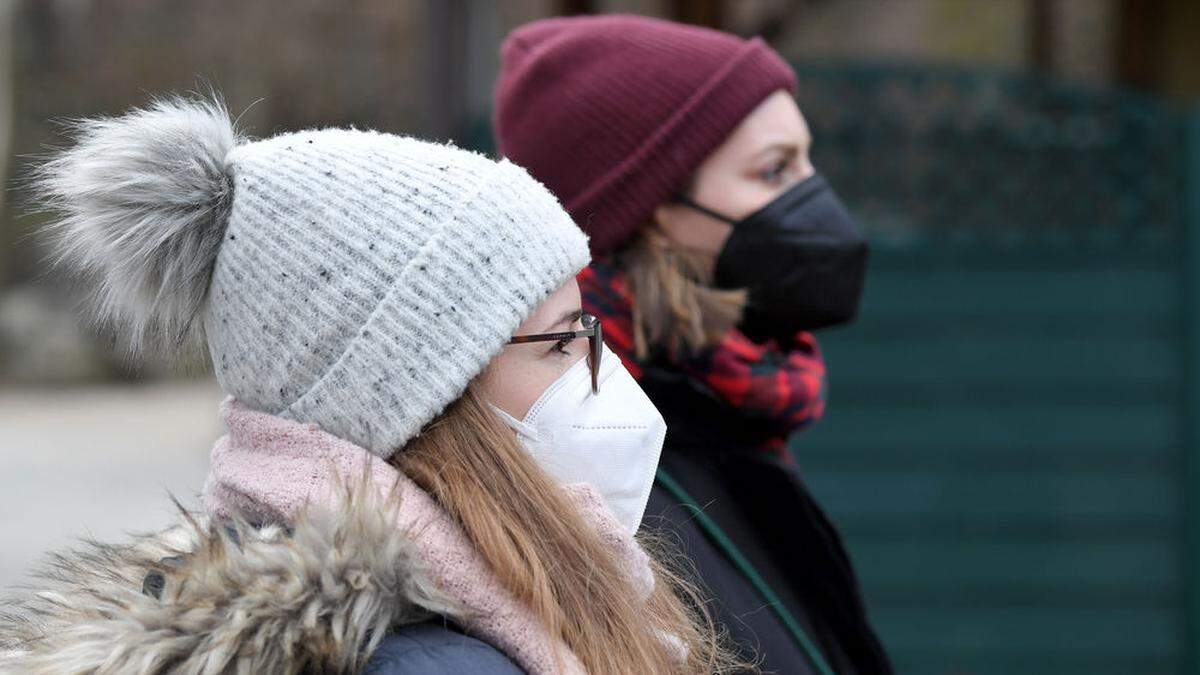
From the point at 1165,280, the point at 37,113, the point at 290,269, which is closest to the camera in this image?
the point at 290,269

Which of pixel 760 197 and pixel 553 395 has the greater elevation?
pixel 553 395

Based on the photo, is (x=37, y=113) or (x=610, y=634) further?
(x=37, y=113)

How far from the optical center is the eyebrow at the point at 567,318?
1402mm

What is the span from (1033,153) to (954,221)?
1.17 ft

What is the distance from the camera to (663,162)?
82.4 inches

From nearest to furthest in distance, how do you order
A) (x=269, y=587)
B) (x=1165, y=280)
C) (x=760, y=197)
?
(x=269, y=587), (x=760, y=197), (x=1165, y=280)

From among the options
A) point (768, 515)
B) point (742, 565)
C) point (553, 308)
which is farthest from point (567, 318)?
point (768, 515)

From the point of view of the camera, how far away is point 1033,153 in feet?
14.8

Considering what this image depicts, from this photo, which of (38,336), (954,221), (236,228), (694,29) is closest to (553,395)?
(236,228)

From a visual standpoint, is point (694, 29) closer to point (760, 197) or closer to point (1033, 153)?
point (760, 197)

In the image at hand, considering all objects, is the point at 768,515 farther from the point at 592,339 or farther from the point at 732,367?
the point at 592,339

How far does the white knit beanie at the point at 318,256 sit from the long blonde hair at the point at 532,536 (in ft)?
0.13

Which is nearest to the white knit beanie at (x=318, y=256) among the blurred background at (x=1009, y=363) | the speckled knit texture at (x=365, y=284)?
the speckled knit texture at (x=365, y=284)

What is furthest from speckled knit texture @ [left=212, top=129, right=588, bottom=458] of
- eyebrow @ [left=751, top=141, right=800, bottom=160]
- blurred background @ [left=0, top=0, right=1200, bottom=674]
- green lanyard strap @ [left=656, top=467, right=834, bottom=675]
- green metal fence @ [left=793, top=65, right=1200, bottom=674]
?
green metal fence @ [left=793, top=65, right=1200, bottom=674]
